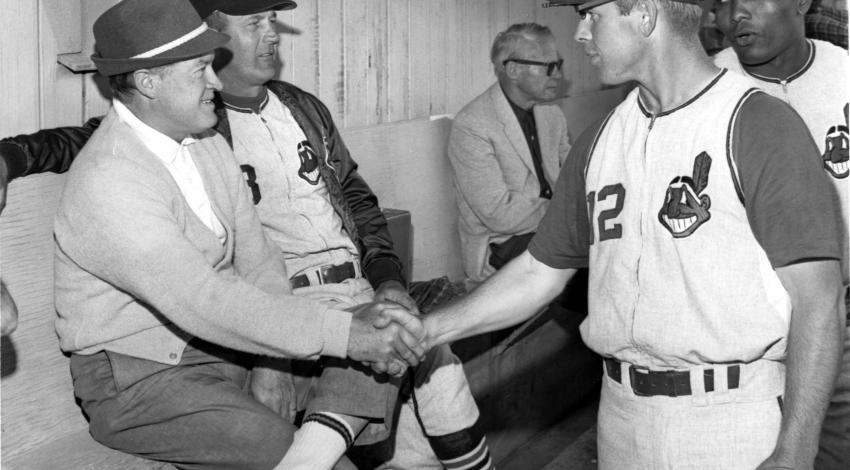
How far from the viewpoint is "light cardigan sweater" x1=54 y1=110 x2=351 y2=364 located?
2.72 meters

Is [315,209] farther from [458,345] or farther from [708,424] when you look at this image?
[708,424]

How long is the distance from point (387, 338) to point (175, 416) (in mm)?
617

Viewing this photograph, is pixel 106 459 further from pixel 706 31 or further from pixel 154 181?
pixel 706 31

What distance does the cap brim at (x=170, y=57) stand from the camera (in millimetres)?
2898

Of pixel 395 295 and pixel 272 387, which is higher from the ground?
pixel 395 295

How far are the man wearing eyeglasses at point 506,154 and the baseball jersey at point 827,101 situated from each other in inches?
57.9

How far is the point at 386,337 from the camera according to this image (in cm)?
304

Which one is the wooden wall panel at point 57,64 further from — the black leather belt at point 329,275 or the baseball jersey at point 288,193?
the black leather belt at point 329,275

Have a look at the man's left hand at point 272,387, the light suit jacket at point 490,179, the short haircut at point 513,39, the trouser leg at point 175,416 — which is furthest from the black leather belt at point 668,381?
the short haircut at point 513,39

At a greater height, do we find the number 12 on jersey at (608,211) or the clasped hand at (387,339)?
the number 12 on jersey at (608,211)

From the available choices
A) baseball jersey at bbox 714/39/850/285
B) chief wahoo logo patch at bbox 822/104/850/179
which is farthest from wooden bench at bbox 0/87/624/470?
chief wahoo logo patch at bbox 822/104/850/179

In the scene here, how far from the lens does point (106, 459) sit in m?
2.97

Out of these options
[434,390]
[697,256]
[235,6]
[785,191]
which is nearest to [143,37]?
[235,6]

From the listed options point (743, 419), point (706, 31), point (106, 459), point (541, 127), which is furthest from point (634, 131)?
point (706, 31)
